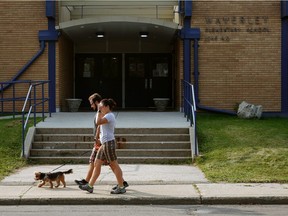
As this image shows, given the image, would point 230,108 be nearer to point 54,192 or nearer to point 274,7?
point 274,7

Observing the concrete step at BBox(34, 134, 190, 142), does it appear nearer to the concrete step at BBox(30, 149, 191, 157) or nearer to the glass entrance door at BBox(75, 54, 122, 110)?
the concrete step at BBox(30, 149, 191, 157)

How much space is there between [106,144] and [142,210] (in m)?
1.28

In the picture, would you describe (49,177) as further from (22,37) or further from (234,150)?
(22,37)

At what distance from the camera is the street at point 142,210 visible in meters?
7.53

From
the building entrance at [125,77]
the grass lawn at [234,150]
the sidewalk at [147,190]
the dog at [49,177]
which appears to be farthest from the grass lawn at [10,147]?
the building entrance at [125,77]

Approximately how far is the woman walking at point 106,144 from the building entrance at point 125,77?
12806 millimetres

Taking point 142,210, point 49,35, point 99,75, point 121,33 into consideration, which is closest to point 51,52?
point 49,35

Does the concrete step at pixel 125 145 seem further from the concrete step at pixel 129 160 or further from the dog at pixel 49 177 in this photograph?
the dog at pixel 49 177

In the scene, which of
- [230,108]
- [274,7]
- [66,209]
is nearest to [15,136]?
[66,209]

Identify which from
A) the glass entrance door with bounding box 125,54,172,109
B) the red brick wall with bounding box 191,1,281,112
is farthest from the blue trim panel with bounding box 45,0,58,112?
the red brick wall with bounding box 191,1,281,112

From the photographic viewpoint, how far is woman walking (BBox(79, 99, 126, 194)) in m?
8.45

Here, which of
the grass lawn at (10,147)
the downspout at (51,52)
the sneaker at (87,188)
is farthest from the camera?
the downspout at (51,52)

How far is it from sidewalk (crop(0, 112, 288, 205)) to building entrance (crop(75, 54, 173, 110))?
32.5ft

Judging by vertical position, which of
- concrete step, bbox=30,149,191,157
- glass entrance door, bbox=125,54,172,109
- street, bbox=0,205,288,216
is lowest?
street, bbox=0,205,288,216
